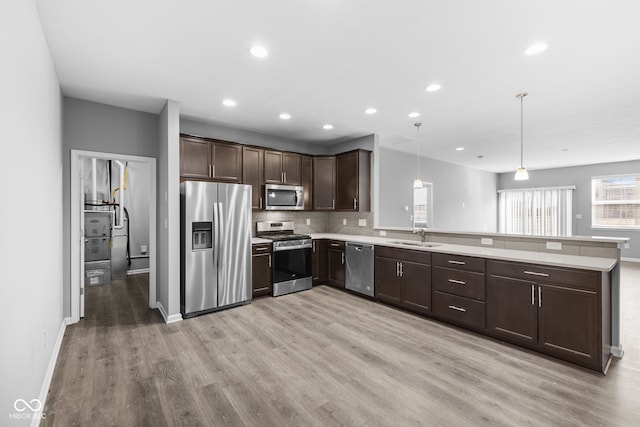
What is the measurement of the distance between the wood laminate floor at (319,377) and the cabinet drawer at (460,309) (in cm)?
12

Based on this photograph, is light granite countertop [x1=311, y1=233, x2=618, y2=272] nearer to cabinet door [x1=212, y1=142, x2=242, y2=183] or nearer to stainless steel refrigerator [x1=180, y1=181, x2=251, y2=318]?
stainless steel refrigerator [x1=180, y1=181, x2=251, y2=318]

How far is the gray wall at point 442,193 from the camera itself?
6.18m

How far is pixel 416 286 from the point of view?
3.69m

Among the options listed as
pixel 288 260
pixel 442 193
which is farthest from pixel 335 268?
pixel 442 193

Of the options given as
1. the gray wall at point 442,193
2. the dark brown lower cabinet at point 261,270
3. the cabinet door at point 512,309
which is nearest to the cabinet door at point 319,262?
the dark brown lower cabinet at point 261,270

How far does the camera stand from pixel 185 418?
6.08 ft

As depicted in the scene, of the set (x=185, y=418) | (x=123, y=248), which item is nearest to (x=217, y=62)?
(x=185, y=418)

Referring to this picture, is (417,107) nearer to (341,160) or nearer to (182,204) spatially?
(341,160)

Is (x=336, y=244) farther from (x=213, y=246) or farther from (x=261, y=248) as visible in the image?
(x=213, y=246)

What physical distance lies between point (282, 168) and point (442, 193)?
15.2 ft

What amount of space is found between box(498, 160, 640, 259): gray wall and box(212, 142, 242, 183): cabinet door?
905 centimetres

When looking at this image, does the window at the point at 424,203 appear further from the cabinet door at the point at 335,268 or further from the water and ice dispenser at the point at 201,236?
the water and ice dispenser at the point at 201,236

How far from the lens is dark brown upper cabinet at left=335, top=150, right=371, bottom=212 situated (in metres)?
4.97

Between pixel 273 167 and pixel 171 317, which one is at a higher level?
pixel 273 167
